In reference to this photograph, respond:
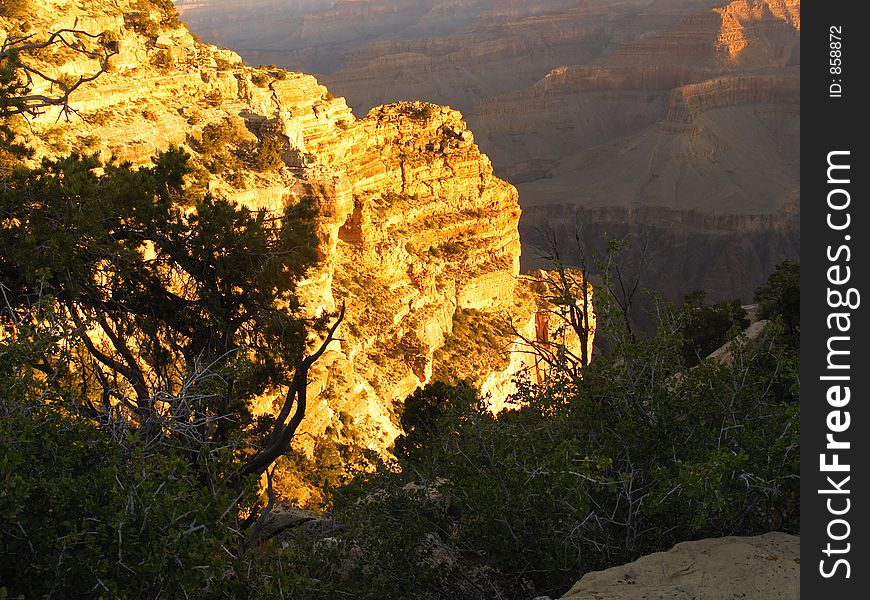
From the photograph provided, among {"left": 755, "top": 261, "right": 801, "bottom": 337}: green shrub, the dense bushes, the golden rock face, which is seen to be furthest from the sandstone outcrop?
the golden rock face

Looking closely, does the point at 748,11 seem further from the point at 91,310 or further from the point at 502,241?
the point at 91,310

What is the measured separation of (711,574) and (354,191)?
1201 inches

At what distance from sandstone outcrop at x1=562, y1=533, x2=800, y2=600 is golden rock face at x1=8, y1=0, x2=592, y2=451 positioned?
15.7 meters

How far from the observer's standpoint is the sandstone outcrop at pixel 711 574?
26.8 feet

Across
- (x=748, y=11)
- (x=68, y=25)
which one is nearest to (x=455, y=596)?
(x=68, y=25)

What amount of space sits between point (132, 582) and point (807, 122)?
7551 mm

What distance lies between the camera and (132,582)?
24.2ft

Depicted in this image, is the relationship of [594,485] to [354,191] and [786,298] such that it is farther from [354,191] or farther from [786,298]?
[354,191]

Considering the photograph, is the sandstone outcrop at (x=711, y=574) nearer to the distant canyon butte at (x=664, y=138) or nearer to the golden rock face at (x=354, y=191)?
the golden rock face at (x=354, y=191)

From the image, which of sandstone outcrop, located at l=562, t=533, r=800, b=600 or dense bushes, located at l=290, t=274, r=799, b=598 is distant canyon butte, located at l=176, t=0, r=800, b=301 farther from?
sandstone outcrop, located at l=562, t=533, r=800, b=600

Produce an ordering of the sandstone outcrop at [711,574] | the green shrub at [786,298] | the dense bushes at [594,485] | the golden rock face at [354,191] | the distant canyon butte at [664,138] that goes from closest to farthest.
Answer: the sandstone outcrop at [711,574] < the dense bushes at [594,485] < the green shrub at [786,298] < the golden rock face at [354,191] < the distant canyon butte at [664,138]

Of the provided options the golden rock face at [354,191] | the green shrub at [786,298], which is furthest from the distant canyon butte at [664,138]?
the green shrub at [786,298]

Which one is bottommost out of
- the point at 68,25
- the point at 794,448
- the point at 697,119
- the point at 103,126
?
the point at 697,119

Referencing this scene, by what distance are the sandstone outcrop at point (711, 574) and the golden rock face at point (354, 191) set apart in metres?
15.7
